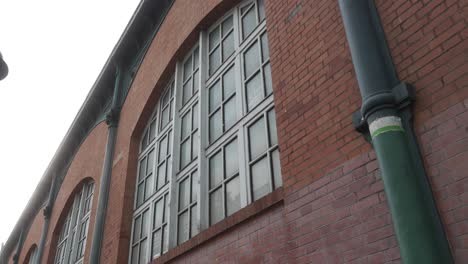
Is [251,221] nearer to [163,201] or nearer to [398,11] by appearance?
[398,11]

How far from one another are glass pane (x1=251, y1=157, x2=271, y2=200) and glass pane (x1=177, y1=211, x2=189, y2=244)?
5.61 feet

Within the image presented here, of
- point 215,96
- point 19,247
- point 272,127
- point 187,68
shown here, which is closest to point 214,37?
point 187,68

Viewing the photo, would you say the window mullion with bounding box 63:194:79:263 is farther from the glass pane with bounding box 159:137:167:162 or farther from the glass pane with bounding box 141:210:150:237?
the glass pane with bounding box 159:137:167:162

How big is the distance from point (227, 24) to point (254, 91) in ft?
6.22

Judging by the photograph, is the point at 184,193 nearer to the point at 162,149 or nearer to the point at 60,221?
the point at 162,149

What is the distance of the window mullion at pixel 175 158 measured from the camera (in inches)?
260

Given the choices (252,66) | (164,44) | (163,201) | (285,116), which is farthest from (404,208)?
(164,44)

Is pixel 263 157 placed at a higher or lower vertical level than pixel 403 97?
higher

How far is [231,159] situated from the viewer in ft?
19.0

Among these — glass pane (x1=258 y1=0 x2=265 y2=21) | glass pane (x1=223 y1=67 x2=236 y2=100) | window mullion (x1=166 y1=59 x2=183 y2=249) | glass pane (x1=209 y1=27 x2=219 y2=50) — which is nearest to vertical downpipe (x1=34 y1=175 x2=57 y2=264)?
window mullion (x1=166 y1=59 x2=183 y2=249)

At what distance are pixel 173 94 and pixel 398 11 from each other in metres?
5.39

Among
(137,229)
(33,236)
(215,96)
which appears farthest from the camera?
(33,236)

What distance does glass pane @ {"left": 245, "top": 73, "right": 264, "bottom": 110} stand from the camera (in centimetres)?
555

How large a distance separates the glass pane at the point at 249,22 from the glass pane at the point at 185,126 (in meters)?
1.80
